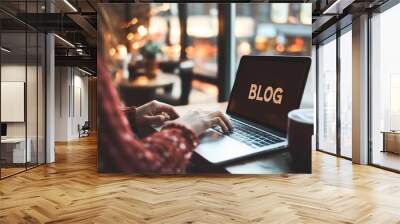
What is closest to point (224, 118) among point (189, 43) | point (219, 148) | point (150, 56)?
point (219, 148)

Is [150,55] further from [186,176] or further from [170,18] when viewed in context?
[186,176]

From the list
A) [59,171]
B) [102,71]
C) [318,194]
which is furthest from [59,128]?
[318,194]

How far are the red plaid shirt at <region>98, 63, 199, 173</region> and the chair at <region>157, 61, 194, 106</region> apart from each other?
405mm

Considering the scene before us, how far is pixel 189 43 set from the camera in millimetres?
6449

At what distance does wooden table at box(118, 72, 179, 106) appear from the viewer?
6391 mm

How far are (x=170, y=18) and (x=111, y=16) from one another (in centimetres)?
98

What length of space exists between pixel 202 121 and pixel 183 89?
0.61 metres

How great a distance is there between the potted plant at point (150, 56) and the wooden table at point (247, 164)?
74cm

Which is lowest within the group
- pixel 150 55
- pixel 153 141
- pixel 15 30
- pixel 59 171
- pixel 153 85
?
pixel 59 171

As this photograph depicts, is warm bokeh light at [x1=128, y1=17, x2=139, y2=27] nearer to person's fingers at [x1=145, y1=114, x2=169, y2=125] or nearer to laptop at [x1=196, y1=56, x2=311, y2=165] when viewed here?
person's fingers at [x1=145, y1=114, x2=169, y2=125]

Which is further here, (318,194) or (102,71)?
(102,71)

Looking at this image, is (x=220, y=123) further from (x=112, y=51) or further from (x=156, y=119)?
(x=112, y=51)

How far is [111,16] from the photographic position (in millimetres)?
6461

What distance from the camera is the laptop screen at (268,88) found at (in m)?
6.12
